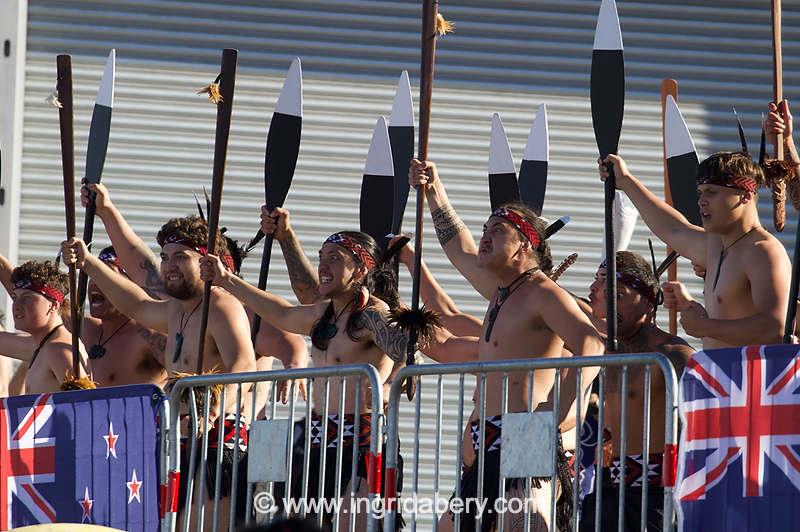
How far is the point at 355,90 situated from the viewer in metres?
9.23

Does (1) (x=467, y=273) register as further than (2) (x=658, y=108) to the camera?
No

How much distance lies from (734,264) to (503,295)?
34.4 inches

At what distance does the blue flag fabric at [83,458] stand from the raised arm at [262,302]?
921 millimetres

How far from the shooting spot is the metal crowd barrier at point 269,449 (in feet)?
14.9

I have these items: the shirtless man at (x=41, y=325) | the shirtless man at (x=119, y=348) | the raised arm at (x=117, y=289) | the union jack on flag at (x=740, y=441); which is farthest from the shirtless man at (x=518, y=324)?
the shirtless man at (x=41, y=325)

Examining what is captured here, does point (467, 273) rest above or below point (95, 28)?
below

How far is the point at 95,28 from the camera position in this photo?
29.8ft

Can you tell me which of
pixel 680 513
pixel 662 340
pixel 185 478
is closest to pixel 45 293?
pixel 185 478

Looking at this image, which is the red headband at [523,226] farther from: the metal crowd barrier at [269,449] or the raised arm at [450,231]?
the metal crowd barrier at [269,449]

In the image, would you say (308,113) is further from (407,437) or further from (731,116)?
(731,116)

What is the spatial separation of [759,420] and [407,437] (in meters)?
5.24

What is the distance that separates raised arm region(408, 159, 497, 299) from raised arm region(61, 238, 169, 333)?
129cm

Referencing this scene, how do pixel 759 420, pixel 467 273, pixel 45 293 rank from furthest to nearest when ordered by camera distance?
pixel 45 293 < pixel 467 273 < pixel 759 420

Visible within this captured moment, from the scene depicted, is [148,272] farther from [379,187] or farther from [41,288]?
[379,187]
